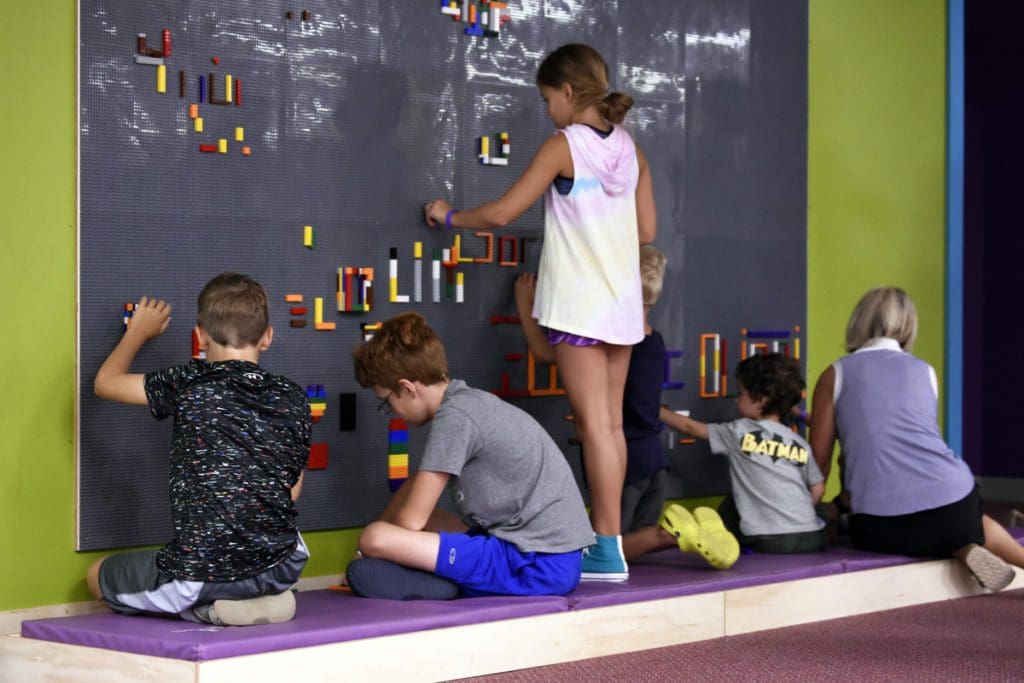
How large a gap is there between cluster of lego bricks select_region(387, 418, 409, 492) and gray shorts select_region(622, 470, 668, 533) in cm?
79

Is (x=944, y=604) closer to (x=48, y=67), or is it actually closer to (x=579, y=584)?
(x=579, y=584)

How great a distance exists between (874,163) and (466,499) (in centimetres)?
323

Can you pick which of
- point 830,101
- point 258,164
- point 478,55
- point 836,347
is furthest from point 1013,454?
point 258,164

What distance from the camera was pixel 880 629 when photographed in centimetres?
407

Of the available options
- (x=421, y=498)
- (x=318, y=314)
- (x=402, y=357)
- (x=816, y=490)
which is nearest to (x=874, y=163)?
(x=816, y=490)

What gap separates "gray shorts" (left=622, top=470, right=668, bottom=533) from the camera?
462 cm

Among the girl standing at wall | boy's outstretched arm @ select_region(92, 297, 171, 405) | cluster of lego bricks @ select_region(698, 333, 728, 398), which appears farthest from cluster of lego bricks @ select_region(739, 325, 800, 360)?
boy's outstretched arm @ select_region(92, 297, 171, 405)

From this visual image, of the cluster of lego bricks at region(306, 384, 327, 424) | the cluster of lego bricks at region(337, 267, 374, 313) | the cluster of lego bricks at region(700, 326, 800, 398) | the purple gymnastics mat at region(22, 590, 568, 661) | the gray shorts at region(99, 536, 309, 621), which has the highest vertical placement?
the cluster of lego bricks at region(337, 267, 374, 313)

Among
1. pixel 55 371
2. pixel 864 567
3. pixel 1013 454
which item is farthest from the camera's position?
pixel 1013 454

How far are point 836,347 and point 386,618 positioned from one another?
3222 mm

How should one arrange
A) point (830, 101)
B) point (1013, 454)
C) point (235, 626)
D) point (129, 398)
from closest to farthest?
point (235, 626)
point (129, 398)
point (830, 101)
point (1013, 454)

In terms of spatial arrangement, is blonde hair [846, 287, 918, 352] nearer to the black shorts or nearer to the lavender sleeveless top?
the lavender sleeveless top

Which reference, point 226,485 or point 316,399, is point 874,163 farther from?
point 226,485

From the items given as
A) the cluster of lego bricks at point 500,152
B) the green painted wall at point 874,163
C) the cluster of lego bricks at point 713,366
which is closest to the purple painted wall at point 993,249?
the green painted wall at point 874,163
